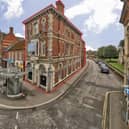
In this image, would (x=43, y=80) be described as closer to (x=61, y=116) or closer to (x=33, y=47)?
(x=33, y=47)

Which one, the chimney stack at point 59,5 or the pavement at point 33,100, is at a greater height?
the chimney stack at point 59,5

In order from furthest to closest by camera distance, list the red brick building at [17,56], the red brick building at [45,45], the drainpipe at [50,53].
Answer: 1. the red brick building at [17,56]
2. the red brick building at [45,45]
3. the drainpipe at [50,53]

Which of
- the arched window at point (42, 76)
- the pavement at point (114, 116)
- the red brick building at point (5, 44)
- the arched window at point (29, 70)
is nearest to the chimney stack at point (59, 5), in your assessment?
the arched window at point (42, 76)

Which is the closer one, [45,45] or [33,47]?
[45,45]

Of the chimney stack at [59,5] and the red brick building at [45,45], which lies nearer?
the red brick building at [45,45]

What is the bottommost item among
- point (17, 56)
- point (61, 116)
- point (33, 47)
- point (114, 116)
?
point (61, 116)

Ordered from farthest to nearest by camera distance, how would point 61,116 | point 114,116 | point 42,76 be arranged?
point 42,76, point 61,116, point 114,116

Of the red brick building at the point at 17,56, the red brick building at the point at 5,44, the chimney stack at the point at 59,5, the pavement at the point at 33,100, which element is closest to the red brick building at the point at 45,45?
the chimney stack at the point at 59,5

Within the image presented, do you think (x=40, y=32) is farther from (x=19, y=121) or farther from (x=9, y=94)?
(x=19, y=121)

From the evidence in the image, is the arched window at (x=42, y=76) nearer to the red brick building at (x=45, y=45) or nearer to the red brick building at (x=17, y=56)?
the red brick building at (x=45, y=45)

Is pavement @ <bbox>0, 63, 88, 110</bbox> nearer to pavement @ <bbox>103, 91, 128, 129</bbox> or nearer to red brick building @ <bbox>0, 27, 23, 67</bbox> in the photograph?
pavement @ <bbox>103, 91, 128, 129</bbox>

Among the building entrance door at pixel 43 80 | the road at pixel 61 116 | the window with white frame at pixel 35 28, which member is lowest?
the road at pixel 61 116

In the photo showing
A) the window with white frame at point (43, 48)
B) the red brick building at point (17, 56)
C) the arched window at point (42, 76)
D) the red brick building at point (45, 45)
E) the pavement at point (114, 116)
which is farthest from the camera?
the red brick building at point (17, 56)

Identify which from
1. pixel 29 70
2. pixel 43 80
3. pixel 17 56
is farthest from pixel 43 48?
pixel 17 56
